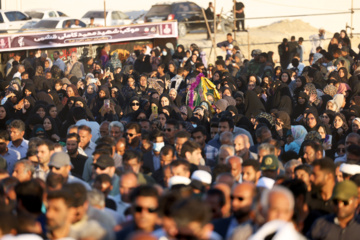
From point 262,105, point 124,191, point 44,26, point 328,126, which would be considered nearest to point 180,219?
point 124,191

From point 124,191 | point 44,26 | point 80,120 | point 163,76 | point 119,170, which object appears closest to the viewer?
point 124,191

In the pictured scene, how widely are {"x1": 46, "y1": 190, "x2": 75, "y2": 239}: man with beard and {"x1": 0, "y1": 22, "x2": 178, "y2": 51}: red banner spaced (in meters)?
16.2

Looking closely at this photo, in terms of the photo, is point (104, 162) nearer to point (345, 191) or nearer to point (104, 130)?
point (345, 191)

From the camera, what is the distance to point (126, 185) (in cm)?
752

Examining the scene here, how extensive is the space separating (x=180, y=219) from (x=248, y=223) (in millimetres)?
1020

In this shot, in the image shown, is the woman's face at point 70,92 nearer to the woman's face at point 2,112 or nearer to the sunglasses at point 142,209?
the woman's face at point 2,112

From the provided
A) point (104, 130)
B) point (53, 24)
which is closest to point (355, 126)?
point (104, 130)

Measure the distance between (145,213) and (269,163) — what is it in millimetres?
2958

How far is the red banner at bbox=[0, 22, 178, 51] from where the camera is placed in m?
22.1

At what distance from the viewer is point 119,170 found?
9.27 meters

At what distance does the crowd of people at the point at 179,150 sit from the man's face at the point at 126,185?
0.04ft

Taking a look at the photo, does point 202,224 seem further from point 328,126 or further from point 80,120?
point 80,120

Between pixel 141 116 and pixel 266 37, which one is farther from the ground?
pixel 141 116

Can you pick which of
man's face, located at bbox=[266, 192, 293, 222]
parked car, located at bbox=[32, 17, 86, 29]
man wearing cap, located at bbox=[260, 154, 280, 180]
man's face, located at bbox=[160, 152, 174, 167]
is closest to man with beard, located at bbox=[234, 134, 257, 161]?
man's face, located at bbox=[160, 152, 174, 167]
